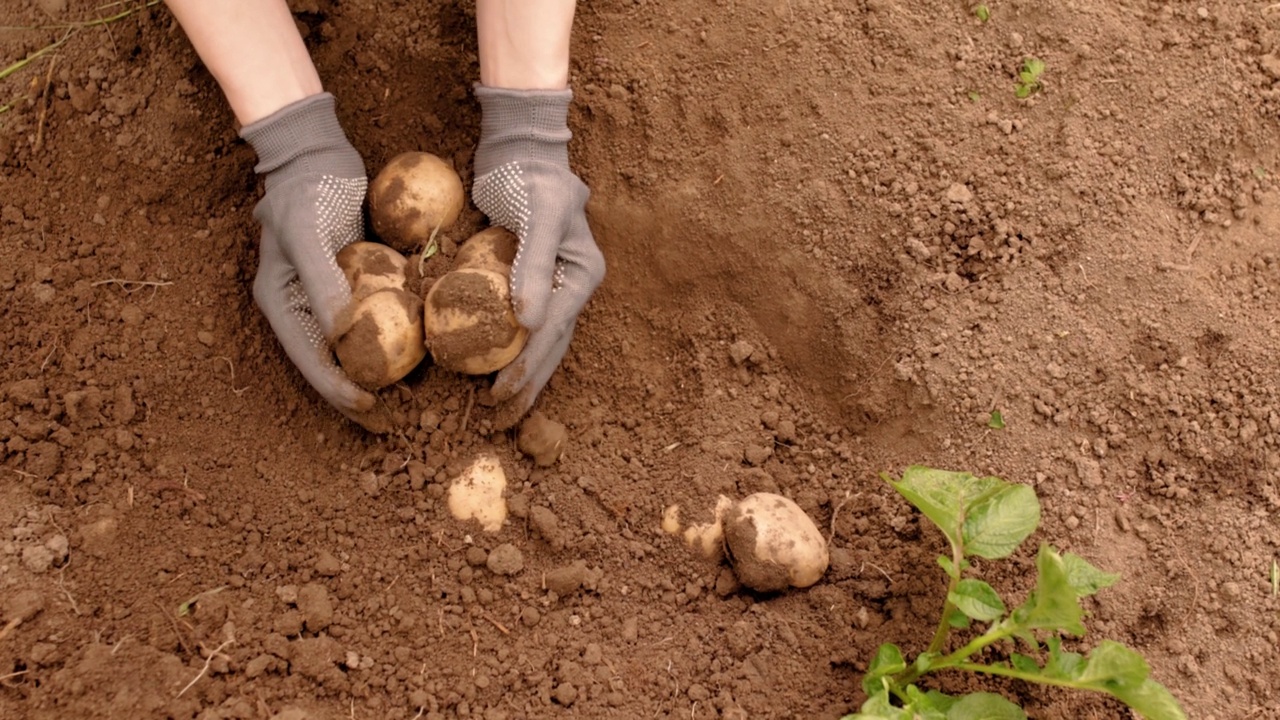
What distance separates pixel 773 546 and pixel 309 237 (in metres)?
1.07

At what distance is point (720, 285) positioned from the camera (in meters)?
2.14

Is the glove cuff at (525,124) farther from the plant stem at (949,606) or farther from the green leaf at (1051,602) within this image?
the green leaf at (1051,602)

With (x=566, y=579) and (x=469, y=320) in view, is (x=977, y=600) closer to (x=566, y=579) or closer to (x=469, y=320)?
(x=566, y=579)

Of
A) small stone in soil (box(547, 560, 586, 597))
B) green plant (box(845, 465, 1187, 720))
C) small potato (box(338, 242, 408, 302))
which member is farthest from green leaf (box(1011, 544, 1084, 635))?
small potato (box(338, 242, 408, 302))

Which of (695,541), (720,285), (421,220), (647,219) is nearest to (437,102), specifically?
(421,220)

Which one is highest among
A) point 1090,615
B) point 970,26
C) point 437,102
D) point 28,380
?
point 970,26

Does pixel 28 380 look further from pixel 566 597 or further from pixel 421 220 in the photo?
pixel 566 597

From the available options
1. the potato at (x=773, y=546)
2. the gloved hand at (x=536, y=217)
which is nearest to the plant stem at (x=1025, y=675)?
the potato at (x=773, y=546)

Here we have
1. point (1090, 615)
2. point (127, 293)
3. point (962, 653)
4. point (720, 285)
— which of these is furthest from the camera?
point (720, 285)

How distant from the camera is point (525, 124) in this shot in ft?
6.67

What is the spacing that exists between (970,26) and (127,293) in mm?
1913

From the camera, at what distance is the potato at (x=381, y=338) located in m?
1.75

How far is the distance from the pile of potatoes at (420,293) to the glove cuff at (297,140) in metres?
0.11

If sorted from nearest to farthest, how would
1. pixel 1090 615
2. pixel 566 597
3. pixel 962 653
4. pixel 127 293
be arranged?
pixel 962 653 → pixel 1090 615 → pixel 566 597 → pixel 127 293
